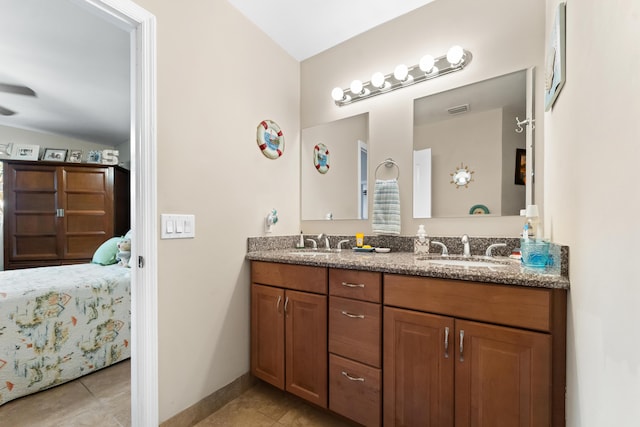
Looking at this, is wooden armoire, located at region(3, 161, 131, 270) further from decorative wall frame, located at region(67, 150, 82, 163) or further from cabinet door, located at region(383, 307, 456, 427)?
cabinet door, located at region(383, 307, 456, 427)

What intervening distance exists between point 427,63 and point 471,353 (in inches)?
60.6

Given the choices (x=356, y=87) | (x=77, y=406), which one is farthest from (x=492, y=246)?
(x=77, y=406)

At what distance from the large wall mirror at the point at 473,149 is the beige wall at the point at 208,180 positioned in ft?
3.42

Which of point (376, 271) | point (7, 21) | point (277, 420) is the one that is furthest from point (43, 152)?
point (376, 271)

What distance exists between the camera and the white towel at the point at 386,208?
174cm

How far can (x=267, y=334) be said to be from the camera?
1.62 metres

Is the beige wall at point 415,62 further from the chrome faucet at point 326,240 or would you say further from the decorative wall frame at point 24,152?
the decorative wall frame at point 24,152

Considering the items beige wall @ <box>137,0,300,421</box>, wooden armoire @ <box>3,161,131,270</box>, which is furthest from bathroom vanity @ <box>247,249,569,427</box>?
wooden armoire @ <box>3,161,131,270</box>

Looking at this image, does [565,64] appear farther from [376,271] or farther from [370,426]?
[370,426]

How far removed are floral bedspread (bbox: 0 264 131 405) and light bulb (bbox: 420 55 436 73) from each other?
103 inches

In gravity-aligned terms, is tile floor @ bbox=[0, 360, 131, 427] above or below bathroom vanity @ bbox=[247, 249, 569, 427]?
below

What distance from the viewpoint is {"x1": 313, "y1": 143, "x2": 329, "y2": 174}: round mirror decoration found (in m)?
2.13

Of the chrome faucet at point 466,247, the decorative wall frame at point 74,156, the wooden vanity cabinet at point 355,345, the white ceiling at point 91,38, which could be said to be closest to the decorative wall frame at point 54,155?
the decorative wall frame at point 74,156

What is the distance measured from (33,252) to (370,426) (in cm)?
443
